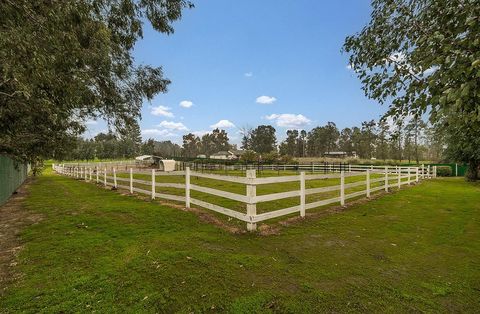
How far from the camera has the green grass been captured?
3.21 m

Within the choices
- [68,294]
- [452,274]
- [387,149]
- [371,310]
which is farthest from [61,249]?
[387,149]

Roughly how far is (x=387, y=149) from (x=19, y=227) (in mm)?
79621

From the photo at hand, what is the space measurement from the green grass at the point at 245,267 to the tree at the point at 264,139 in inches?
3545

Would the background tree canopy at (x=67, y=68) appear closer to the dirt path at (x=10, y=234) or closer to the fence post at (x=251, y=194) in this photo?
the dirt path at (x=10, y=234)

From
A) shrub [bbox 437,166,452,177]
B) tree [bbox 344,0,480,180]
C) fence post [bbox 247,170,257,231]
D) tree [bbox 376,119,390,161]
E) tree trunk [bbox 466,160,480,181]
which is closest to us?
tree [bbox 344,0,480,180]

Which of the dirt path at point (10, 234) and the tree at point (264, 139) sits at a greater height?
the tree at point (264, 139)

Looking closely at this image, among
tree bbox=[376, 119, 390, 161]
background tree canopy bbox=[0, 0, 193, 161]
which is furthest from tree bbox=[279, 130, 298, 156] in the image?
background tree canopy bbox=[0, 0, 193, 161]

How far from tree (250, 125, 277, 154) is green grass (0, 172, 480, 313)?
9004cm

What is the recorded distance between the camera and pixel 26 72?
3340mm

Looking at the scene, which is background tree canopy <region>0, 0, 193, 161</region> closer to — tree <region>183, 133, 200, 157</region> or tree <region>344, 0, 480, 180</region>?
tree <region>344, 0, 480, 180</region>

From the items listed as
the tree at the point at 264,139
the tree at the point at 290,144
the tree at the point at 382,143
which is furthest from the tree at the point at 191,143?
the tree at the point at 382,143

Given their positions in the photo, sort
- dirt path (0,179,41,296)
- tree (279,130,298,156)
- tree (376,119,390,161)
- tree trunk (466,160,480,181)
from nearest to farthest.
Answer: dirt path (0,179,41,296) → tree trunk (466,160,480,181) → tree (376,119,390,161) → tree (279,130,298,156)

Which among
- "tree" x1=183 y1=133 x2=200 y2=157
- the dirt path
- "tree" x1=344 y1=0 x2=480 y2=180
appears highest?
"tree" x1=183 y1=133 x2=200 y2=157

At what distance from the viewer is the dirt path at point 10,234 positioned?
3982 mm
